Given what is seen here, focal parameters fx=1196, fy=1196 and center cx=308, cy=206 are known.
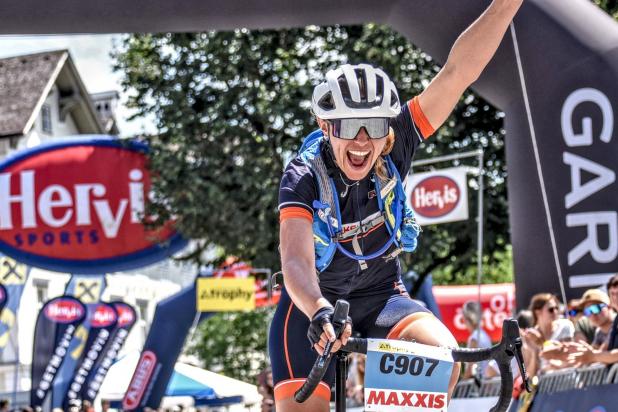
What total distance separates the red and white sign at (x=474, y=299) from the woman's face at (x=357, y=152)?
23582mm

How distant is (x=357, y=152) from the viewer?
4.11 meters

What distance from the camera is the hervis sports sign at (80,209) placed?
2034 centimetres

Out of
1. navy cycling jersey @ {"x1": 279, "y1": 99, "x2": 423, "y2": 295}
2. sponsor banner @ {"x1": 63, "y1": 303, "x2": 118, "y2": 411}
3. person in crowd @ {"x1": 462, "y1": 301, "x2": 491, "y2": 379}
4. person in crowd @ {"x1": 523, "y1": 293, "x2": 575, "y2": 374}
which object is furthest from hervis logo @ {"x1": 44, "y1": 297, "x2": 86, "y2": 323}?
navy cycling jersey @ {"x1": 279, "y1": 99, "x2": 423, "y2": 295}

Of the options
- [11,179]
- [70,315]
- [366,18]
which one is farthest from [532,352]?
[70,315]

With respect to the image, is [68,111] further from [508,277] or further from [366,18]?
[366,18]

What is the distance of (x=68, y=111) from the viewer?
50.5 meters

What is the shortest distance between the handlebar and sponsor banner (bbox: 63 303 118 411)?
2315 cm

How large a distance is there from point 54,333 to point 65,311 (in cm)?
54

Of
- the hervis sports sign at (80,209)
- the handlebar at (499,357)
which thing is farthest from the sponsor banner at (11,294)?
the handlebar at (499,357)

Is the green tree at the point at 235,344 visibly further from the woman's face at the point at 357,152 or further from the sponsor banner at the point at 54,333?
the woman's face at the point at 357,152

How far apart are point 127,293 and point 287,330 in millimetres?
51001

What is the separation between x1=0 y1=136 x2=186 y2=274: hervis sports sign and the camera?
20344 millimetres

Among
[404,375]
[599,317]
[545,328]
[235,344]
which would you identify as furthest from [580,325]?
[235,344]

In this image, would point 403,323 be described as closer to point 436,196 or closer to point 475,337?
point 475,337
